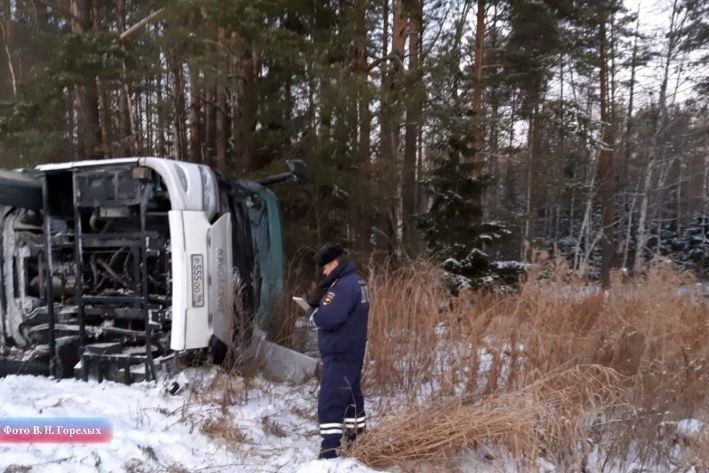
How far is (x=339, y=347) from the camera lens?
152 inches

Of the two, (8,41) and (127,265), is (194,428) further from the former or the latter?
(8,41)

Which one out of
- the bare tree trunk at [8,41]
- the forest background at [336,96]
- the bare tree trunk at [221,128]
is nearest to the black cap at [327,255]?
the forest background at [336,96]

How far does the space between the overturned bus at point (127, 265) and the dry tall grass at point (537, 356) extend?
136cm

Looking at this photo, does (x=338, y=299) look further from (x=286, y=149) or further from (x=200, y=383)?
(x=286, y=149)

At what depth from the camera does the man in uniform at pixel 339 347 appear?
382 cm

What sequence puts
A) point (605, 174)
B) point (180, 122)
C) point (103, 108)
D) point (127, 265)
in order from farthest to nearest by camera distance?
point (605, 174) < point (180, 122) < point (103, 108) < point (127, 265)

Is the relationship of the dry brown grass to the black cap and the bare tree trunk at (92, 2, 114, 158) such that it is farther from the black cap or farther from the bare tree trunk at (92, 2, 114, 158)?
the bare tree trunk at (92, 2, 114, 158)

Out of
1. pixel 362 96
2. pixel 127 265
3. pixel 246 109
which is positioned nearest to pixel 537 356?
pixel 127 265

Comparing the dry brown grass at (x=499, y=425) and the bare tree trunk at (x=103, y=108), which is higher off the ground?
the bare tree trunk at (x=103, y=108)

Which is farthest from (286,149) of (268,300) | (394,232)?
(268,300)

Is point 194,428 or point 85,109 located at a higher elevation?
point 85,109

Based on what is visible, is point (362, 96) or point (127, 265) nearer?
point (127, 265)

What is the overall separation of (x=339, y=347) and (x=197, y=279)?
1.39 metres

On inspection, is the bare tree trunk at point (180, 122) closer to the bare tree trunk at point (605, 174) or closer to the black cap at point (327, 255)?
the black cap at point (327, 255)
